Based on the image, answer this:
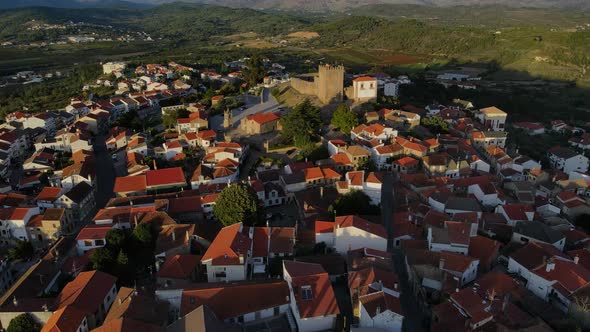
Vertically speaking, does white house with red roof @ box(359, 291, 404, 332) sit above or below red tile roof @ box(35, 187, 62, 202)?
above

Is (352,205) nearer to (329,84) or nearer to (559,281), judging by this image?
(559,281)

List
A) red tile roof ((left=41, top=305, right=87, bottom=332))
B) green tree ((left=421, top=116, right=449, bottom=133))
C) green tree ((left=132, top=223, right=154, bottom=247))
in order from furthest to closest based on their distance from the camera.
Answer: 1. green tree ((left=421, top=116, right=449, bottom=133))
2. green tree ((left=132, top=223, right=154, bottom=247))
3. red tile roof ((left=41, top=305, right=87, bottom=332))

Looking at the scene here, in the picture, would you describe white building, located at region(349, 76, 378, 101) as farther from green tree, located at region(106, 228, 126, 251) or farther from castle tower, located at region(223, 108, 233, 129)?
green tree, located at region(106, 228, 126, 251)

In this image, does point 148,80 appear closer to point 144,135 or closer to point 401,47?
point 144,135

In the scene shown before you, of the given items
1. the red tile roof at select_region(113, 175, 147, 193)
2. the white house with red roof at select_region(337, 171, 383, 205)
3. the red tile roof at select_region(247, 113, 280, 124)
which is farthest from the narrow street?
the red tile roof at select_region(113, 175, 147, 193)

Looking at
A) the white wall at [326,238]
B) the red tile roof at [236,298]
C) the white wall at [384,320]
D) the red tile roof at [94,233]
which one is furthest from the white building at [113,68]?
the white wall at [384,320]

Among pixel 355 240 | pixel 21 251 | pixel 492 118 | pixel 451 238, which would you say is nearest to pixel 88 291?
pixel 21 251

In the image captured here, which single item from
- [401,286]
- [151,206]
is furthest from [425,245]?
[151,206]
